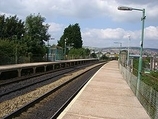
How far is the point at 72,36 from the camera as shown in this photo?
142125 millimetres

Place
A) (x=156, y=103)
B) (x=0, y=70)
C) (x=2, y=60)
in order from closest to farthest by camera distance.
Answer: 1. (x=156, y=103)
2. (x=0, y=70)
3. (x=2, y=60)

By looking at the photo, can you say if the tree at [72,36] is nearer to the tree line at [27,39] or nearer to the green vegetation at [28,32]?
the tree line at [27,39]

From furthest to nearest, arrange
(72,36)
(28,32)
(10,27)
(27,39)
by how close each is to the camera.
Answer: (72,36), (28,32), (10,27), (27,39)

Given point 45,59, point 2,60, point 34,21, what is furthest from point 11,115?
point 34,21

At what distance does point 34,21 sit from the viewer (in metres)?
85.3

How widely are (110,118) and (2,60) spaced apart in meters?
26.7

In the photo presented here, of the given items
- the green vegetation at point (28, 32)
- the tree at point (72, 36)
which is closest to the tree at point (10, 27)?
the green vegetation at point (28, 32)

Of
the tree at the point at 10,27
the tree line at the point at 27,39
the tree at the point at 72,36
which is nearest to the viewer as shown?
the tree line at the point at 27,39

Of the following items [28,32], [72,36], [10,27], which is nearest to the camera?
[10,27]

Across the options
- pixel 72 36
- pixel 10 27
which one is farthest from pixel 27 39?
pixel 72 36

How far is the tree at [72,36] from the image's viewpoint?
5595 inches

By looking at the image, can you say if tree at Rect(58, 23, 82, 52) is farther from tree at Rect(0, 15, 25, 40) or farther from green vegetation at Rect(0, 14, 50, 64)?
tree at Rect(0, 15, 25, 40)

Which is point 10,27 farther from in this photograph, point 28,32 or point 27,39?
point 27,39

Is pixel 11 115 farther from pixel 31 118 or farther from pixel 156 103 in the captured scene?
pixel 156 103
